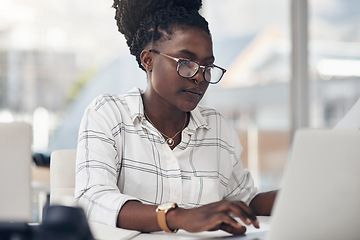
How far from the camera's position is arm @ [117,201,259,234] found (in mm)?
999

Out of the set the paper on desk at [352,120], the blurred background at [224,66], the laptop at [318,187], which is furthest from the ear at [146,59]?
the blurred background at [224,66]

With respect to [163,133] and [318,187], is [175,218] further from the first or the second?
[163,133]

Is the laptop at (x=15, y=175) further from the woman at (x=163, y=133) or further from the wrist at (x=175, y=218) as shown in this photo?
the wrist at (x=175, y=218)

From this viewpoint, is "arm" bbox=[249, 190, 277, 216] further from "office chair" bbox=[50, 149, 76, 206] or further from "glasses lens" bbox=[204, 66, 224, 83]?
"office chair" bbox=[50, 149, 76, 206]

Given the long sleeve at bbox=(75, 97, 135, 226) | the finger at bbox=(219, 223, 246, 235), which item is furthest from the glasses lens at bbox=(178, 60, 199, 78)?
the finger at bbox=(219, 223, 246, 235)

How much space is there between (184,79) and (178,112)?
183mm

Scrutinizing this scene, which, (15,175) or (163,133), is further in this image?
(163,133)

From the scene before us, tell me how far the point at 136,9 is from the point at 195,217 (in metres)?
0.90

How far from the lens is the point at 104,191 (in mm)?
1286

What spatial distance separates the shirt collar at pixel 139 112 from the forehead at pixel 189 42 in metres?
0.18

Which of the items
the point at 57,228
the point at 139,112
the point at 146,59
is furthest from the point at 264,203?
the point at 57,228

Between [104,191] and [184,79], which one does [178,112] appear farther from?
[104,191]

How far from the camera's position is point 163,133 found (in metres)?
1.61

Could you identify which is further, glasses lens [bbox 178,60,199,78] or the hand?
glasses lens [bbox 178,60,199,78]
